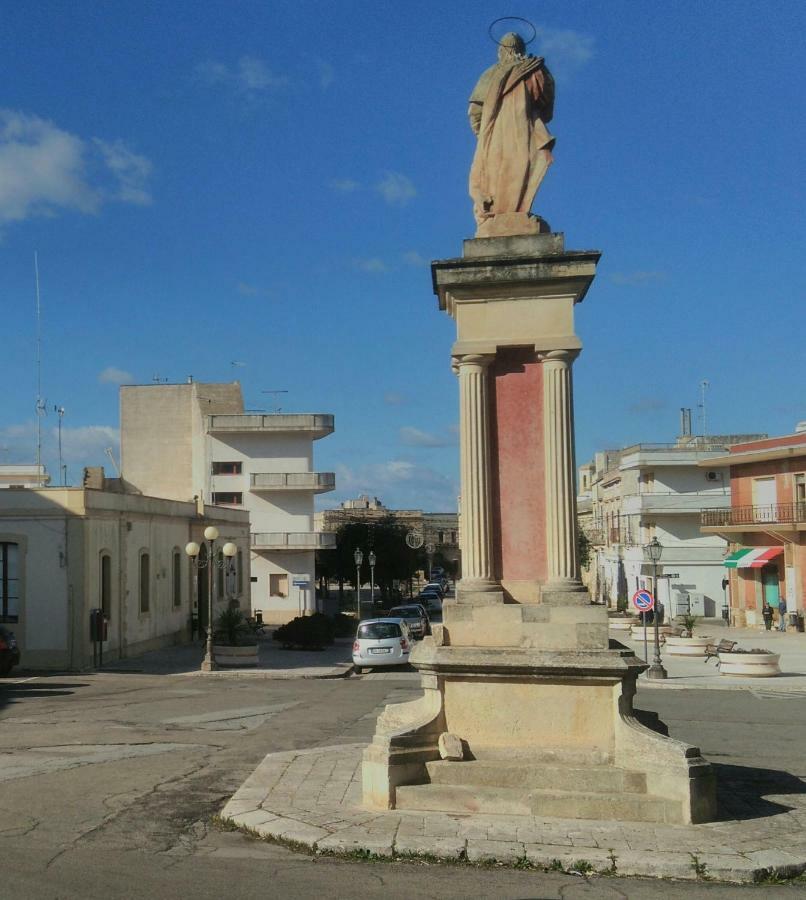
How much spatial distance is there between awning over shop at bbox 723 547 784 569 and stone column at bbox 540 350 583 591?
34341 mm

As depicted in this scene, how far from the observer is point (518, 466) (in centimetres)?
965

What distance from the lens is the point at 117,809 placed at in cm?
923

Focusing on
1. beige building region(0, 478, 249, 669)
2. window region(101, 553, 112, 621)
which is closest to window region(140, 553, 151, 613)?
beige building region(0, 478, 249, 669)

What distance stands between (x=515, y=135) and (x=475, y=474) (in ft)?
11.4

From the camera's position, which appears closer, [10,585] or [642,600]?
[642,600]

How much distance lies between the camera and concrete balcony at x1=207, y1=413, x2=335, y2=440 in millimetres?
50469

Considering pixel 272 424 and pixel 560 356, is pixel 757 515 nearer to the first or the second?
pixel 272 424

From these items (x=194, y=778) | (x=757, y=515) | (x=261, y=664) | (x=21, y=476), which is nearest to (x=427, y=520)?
(x=21, y=476)

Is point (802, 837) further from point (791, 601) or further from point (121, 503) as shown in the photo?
point (791, 601)

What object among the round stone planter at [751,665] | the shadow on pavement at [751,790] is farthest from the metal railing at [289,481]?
the shadow on pavement at [751,790]

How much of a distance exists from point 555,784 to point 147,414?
49314 millimetres

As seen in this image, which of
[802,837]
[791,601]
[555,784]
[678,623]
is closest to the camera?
[802,837]

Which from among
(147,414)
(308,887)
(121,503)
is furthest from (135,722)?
(147,414)

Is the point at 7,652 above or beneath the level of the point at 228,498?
beneath
